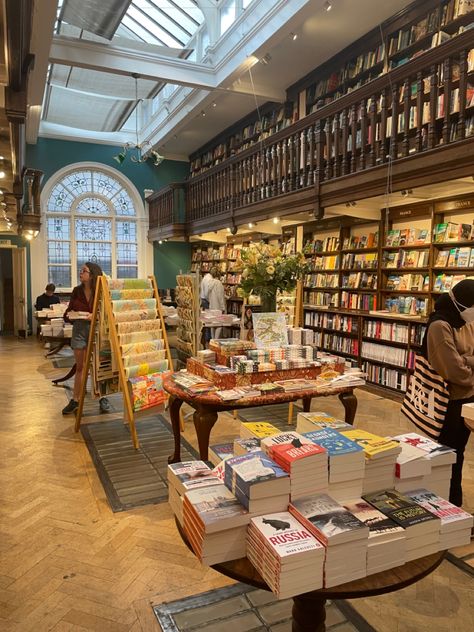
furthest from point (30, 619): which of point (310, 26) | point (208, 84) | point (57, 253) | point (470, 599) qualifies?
point (57, 253)

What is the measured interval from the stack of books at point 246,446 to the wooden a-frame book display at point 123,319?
2.39 meters

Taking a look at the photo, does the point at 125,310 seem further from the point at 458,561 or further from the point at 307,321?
the point at 307,321

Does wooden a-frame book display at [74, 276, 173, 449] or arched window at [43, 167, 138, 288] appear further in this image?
arched window at [43, 167, 138, 288]

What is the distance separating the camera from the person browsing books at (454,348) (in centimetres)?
268

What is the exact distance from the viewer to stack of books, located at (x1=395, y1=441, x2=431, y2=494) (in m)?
1.58

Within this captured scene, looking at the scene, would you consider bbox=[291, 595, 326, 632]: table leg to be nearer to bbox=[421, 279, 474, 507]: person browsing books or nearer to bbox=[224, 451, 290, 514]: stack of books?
bbox=[224, 451, 290, 514]: stack of books

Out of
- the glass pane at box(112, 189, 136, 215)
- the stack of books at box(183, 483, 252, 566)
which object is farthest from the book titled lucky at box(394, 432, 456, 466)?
the glass pane at box(112, 189, 136, 215)

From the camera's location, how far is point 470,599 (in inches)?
89.2

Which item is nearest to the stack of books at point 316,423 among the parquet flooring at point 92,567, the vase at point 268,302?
the parquet flooring at point 92,567

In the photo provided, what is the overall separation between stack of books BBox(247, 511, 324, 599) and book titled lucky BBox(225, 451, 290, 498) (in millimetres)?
97

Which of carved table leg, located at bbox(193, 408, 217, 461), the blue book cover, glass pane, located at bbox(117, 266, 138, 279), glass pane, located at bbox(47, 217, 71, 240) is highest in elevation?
glass pane, located at bbox(47, 217, 71, 240)

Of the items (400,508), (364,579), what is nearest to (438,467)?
(400,508)

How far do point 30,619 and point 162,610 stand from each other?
23.8 inches

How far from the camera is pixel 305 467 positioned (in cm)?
141
